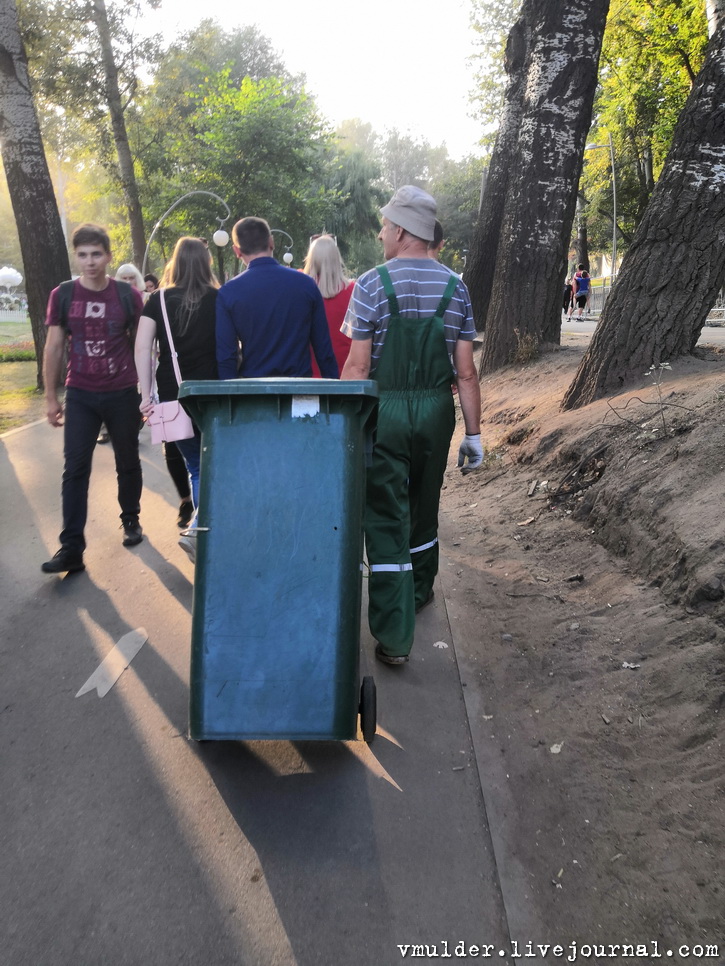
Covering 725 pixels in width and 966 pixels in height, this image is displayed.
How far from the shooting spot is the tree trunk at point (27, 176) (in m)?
13.2

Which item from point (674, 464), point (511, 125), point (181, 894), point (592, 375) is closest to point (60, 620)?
point (181, 894)

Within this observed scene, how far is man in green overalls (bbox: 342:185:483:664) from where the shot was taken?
3.92 m

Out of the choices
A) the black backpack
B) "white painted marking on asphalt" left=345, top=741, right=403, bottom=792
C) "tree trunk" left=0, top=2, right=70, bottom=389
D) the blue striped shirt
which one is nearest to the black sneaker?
"white painted marking on asphalt" left=345, top=741, right=403, bottom=792

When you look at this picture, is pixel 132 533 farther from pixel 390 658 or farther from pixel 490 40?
pixel 490 40

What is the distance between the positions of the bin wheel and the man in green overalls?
798mm

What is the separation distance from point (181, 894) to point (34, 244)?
13.2 meters

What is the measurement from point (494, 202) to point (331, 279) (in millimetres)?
9036

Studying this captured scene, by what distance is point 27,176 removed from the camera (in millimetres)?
13539

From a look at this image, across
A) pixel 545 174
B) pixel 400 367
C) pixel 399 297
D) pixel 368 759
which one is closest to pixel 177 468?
pixel 400 367

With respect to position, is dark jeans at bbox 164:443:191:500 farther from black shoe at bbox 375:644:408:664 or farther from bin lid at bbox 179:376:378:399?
bin lid at bbox 179:376:378:399

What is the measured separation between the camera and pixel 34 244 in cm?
1378

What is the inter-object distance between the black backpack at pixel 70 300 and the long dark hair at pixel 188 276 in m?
0.24

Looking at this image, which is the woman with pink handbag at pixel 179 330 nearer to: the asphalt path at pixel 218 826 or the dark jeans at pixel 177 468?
the dark jeans at pixel 177 468

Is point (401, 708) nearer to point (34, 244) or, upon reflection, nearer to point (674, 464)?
point (674, 464)
